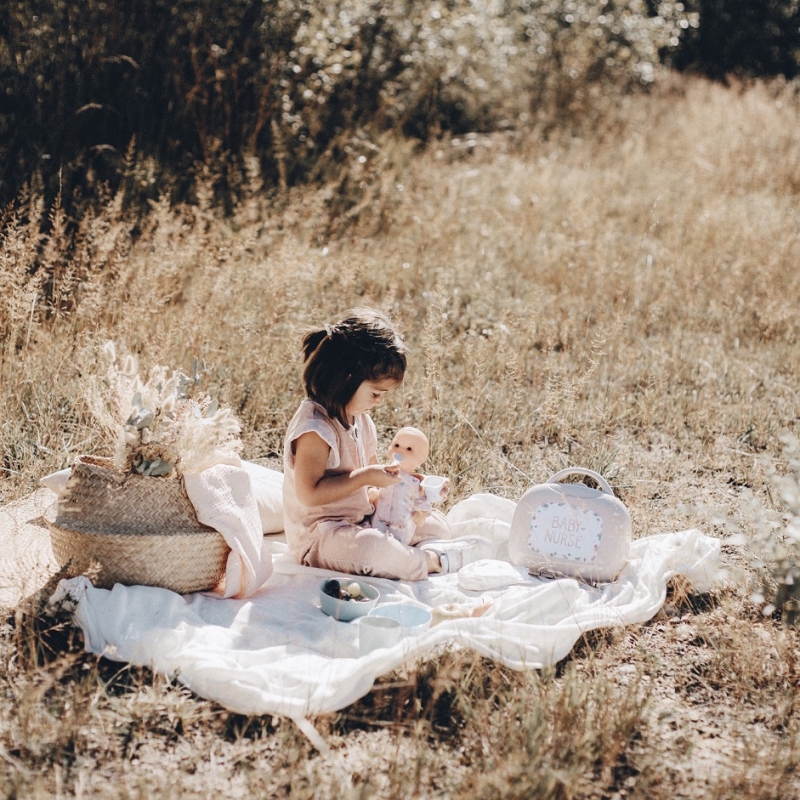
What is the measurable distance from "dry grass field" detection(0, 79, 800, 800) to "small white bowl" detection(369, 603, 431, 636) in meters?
0.27

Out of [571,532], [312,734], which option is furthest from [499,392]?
[312,734]

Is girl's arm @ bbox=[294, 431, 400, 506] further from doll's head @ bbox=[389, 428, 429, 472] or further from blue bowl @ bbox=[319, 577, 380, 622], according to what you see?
blue bowl @ bbox=[319, 577, 380, 622]

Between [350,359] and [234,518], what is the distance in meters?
0.69

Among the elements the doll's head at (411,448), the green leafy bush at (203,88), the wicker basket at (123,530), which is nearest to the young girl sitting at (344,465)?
the doll's head at (411,448)

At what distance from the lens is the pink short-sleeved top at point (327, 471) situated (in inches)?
129

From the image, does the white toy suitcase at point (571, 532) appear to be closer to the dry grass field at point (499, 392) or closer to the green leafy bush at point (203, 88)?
the dry grass field at point (499, 392)

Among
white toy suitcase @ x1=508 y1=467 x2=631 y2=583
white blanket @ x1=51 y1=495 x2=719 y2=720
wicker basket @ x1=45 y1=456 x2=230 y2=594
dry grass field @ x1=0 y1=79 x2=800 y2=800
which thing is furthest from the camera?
white toy suitcase @ x1=508 y1=467 x2=631 y2=583

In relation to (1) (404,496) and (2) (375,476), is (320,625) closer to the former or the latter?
(2) (375,476)

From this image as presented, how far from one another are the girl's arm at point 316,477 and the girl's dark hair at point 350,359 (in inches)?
6.1

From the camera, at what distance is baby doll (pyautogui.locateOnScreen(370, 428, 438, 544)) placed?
3.42m

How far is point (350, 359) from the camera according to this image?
3.26 meters

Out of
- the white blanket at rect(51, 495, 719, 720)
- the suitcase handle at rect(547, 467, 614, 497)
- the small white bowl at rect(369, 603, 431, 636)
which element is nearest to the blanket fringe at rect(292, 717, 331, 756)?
the white blanket at rect(51, 495, 719, 720)

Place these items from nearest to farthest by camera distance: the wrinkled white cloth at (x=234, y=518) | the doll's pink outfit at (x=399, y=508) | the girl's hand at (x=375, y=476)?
the wrinkled white cloth at (x=234, y=518)
the girl's hand at (x=375, y=476)
the doll's pink outfit at (x=399, y=508)

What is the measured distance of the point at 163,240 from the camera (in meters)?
5.03
